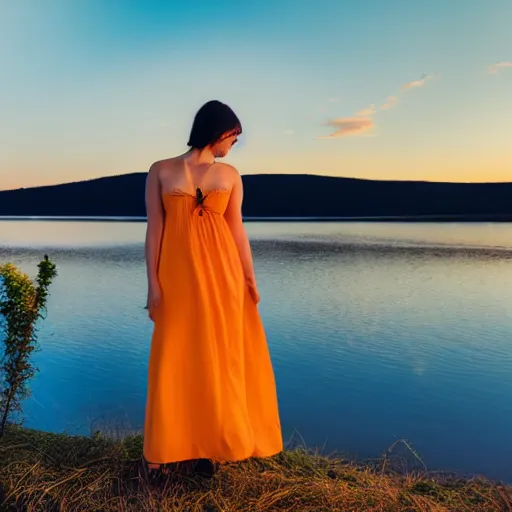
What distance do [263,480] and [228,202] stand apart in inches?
60.5

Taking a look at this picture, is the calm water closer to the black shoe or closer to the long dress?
the black shoe

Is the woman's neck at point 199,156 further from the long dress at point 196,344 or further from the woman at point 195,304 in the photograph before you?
the long dress at point 196,344

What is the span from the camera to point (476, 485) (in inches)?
150

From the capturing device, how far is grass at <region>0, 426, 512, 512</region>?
121 inches

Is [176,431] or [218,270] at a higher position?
[218,270]

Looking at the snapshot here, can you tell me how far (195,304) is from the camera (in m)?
Result: 3.20

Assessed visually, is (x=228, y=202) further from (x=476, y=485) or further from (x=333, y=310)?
(x=333, y=310)

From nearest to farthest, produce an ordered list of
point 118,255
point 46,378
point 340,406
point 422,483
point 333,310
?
point 422,483 → point 340,406 → point 46,378 → point 333,310 → point 118,255

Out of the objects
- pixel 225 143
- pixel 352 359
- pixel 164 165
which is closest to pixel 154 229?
pixel 164 165

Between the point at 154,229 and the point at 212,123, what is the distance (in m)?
0.63

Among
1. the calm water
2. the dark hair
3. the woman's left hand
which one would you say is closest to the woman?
the dark hair

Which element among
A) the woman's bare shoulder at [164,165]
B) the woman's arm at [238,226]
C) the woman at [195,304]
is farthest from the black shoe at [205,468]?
the woman's bare shoulder at [164,165]

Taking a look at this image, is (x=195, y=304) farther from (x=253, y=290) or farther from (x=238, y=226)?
(x=238, y=226)

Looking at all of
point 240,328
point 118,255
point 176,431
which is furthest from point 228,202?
point 118,255
